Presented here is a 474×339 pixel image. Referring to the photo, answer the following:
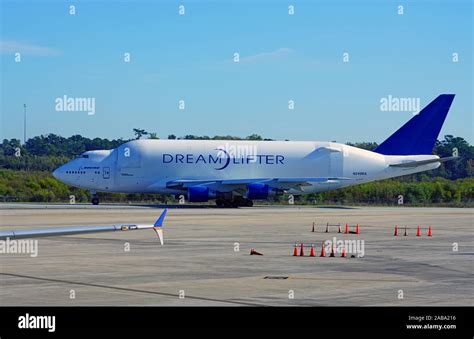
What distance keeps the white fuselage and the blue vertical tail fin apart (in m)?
0.86

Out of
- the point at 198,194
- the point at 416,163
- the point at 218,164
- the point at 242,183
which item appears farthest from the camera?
the point at 416,163

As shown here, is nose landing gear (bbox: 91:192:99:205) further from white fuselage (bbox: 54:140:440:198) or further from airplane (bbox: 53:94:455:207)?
white fuselage (bbox: 54:140:440:198)

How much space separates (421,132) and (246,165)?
48.0 feet

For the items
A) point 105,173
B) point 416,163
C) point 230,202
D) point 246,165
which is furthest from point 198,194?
point 416,163

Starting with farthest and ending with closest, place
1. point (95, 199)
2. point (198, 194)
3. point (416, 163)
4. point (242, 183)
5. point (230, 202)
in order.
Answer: point (416, 163) < point (230, 202) < point (95, 199) < point (242, 183) < point (198, 194)

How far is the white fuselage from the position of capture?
66062 millimetres

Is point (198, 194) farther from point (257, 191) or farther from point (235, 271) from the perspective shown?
point (235, 271)

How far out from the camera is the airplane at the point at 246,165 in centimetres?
6619

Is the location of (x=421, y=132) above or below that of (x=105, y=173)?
above

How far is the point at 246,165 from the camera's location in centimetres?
6900

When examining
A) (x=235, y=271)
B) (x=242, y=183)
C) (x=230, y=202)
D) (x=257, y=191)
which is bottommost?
(x=235, y=271)

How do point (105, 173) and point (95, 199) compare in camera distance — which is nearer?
point (105, 173)

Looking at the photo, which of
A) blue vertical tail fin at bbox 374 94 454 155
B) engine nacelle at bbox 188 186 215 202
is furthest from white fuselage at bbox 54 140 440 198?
engine nacelle at bbox 188 186 215 202
